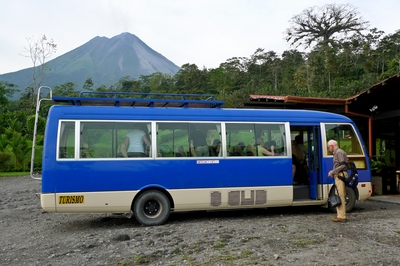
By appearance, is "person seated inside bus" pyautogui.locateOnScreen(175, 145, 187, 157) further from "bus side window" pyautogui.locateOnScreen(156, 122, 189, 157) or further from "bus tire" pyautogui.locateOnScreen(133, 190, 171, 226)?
"bus tire" pyautogui.locateOnScreen(133, 190, 171, 226)

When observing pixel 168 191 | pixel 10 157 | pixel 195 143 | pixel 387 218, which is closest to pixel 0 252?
pixel 168 191

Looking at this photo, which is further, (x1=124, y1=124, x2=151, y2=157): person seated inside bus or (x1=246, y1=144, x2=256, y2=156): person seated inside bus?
(x1=246, y1=144, x2=256, y2=156): person seated inside bus

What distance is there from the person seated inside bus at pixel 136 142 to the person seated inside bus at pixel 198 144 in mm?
Result: 842

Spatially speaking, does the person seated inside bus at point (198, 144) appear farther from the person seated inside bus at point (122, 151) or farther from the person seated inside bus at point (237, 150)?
the person seated inside bus at point (122, 151)

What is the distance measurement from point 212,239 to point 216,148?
94.3 inches

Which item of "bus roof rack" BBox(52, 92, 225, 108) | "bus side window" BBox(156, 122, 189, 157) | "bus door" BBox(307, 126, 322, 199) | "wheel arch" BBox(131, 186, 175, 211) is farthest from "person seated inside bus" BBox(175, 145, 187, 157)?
"bus door" BBox(307, 126, 322, 199)

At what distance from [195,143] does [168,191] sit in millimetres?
1066

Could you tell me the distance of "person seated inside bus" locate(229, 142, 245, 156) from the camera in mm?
8555

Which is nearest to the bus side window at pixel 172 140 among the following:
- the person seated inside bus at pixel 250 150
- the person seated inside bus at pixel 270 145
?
the person seated inside bus at pixel 250 150

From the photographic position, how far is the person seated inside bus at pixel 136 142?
798 centimetres

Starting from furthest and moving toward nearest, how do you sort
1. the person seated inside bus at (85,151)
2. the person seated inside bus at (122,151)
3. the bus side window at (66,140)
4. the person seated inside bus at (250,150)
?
the person seated inside bus at (250,150) → the person seated inside bus at (122,151) → the person seated inside bus at (85,151) → the bus side window at (66,140)

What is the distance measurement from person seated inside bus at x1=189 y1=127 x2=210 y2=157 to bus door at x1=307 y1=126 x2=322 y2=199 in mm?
2345

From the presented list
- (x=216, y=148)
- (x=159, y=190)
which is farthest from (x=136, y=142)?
(x=216, y=148)

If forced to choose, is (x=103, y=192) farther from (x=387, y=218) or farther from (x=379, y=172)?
(x=379, y=172)
